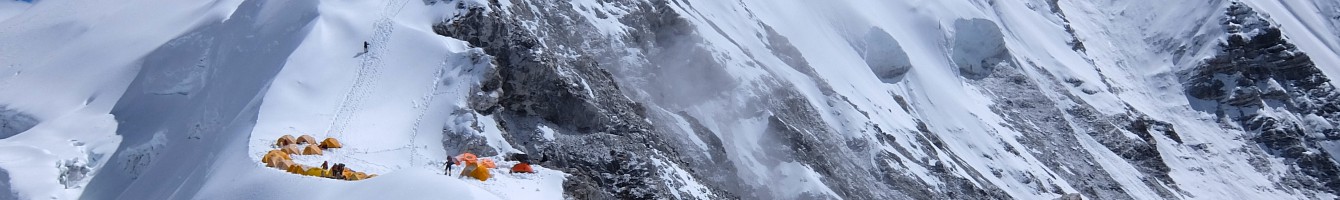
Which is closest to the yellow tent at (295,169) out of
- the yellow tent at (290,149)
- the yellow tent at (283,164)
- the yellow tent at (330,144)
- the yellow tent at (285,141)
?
the yellow tent at (283,164)

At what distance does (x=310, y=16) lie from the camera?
48.7 meters

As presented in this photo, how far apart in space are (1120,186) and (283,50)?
139 ft

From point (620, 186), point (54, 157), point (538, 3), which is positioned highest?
point (538, 3)

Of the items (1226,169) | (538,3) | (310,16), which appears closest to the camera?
(310,16)

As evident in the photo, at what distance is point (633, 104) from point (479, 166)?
1341cm

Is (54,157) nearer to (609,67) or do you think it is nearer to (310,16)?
(310,16)

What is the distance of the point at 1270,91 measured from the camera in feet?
293

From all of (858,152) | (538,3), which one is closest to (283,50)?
(538,3)

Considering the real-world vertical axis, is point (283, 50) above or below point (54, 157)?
above

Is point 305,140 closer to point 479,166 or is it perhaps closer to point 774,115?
point 479,166

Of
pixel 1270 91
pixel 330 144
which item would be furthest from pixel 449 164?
pixel 1270 91

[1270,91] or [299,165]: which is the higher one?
[1270,91]

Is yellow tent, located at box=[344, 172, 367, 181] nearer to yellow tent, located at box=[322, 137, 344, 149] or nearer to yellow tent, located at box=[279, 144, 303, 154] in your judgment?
yellow tent, located at box=[279, 144, 303, 154]

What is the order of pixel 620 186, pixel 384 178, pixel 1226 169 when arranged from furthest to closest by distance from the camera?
pixel 1226 169 → pixel 620 186 → pixel 384 178
